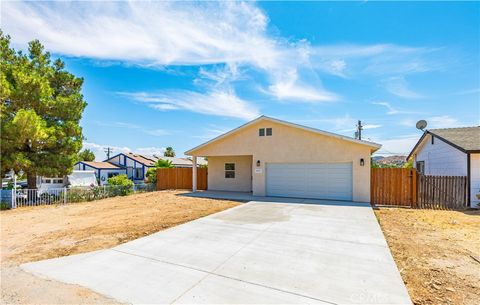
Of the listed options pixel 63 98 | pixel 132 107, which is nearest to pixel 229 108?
pixel 132 107

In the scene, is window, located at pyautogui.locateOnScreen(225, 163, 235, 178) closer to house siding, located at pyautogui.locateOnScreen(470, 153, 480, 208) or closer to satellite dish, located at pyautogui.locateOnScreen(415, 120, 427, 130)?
house siding, located at pyautogui.locateOnScreen(470, 153, 480, 208)

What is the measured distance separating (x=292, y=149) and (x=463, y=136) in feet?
30.4

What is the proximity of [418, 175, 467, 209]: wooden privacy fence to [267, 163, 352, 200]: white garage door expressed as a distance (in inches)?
127

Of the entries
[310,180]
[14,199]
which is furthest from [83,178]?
[310,180]

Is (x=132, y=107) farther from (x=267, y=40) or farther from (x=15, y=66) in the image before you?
(x=267, y=40)

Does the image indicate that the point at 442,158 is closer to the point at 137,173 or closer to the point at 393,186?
the point at 393,186

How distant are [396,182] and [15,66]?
2088 centimetres

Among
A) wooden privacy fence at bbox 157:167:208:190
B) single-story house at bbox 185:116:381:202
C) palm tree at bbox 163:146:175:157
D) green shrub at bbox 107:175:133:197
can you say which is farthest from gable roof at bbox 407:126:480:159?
palm tree at bbox 163:146:175:157

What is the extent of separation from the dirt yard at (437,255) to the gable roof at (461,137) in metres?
4.05

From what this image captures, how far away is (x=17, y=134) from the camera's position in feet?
40.2

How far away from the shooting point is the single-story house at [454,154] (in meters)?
10.7

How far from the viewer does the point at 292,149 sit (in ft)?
42.2

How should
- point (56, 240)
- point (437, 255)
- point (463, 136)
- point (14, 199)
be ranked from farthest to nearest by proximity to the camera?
point (463, 136) → point (14, 199) → point (56, 240) → point (437, 255)

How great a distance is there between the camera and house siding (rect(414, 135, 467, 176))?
1174cm
